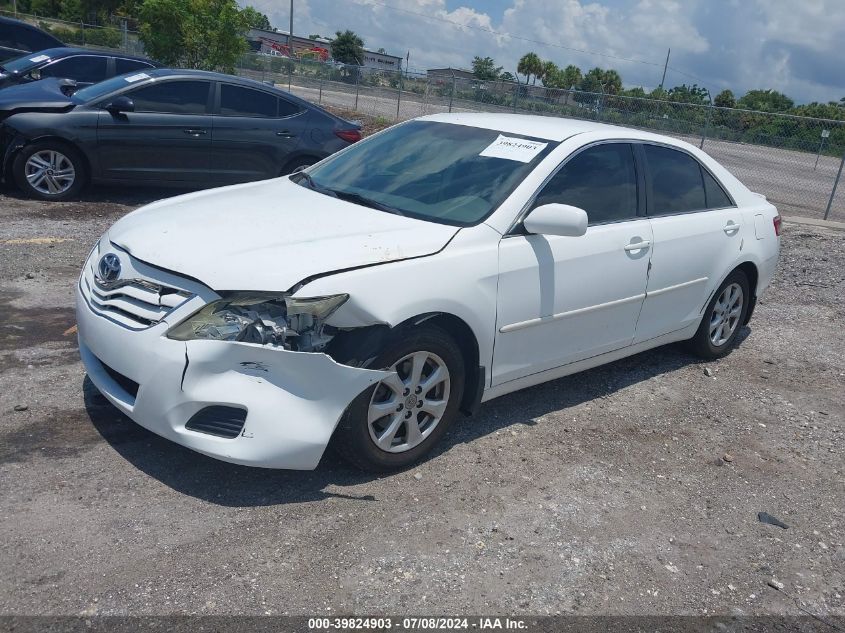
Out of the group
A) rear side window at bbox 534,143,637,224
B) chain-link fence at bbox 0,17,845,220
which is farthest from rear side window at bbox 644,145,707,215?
chain-link fence at bbox 0,17,845,220

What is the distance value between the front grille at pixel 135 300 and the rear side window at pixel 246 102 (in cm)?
613

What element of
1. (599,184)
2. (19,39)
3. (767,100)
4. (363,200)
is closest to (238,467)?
(363,200)

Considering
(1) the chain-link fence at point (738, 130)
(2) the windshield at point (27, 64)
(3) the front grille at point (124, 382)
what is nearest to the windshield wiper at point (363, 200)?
(3) the front grille at point (124, 382)

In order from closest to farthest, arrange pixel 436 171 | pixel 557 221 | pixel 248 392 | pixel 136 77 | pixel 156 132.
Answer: pixel 248 392, pixel 557 221, pixel 436 171, pixel 156 132, pixel 136 77

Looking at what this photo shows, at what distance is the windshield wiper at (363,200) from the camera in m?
4.29

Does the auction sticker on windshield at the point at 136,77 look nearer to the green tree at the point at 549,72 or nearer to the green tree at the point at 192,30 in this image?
the green tree at the point at 192,30

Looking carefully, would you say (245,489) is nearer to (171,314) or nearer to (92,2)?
(171,314)

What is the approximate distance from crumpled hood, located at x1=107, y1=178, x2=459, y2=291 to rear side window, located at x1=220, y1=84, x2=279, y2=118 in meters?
5.38

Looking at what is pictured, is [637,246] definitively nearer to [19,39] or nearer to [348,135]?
[348,135]

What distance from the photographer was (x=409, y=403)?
12.5 feet

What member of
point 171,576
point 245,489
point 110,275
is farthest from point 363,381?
point 110,275

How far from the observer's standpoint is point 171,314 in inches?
136

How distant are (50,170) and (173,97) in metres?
1.61

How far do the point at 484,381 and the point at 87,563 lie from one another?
2.06 metres
